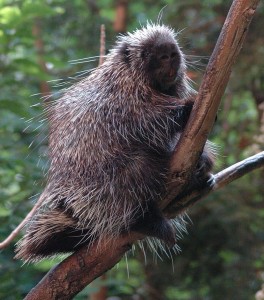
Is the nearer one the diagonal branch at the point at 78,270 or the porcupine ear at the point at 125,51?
the diagonal branch at the point at 78,270

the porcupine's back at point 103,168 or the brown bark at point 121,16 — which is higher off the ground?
the brown bark at point 121,16

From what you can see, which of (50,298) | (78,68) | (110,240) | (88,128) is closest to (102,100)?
(88,128)

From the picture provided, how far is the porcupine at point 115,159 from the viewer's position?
251 centimetres

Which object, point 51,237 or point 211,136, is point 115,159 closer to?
point 51,237

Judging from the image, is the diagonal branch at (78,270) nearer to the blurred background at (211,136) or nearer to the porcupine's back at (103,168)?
the porcupine's back at (103,168)

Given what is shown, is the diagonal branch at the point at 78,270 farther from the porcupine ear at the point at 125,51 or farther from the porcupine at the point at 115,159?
the porcupine ear at the point at 125,51

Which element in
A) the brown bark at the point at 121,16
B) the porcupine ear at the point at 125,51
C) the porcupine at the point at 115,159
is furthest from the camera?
the brown bark at the point at 121,16

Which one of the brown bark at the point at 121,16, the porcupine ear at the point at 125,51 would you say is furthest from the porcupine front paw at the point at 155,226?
the brown bark at the point at 121,16

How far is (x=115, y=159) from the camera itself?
2.57 m

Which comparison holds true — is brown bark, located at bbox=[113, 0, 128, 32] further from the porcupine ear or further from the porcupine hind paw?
the porcupine hind paw

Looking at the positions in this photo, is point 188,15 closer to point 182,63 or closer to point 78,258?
point 182,63

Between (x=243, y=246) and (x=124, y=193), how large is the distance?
7.21 ft

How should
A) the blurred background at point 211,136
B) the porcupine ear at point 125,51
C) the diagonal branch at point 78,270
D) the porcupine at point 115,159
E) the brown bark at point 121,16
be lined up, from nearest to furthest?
the diagonal branch at point 78,270 < the porcupine at point 115,159 < the porcupine ear at point 125,51 < the blurred background at point 211,136 < the brown bark at point 121,16

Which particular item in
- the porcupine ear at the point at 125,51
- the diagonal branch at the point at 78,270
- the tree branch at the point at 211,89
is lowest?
the diagonal branch at the point at 78,270
